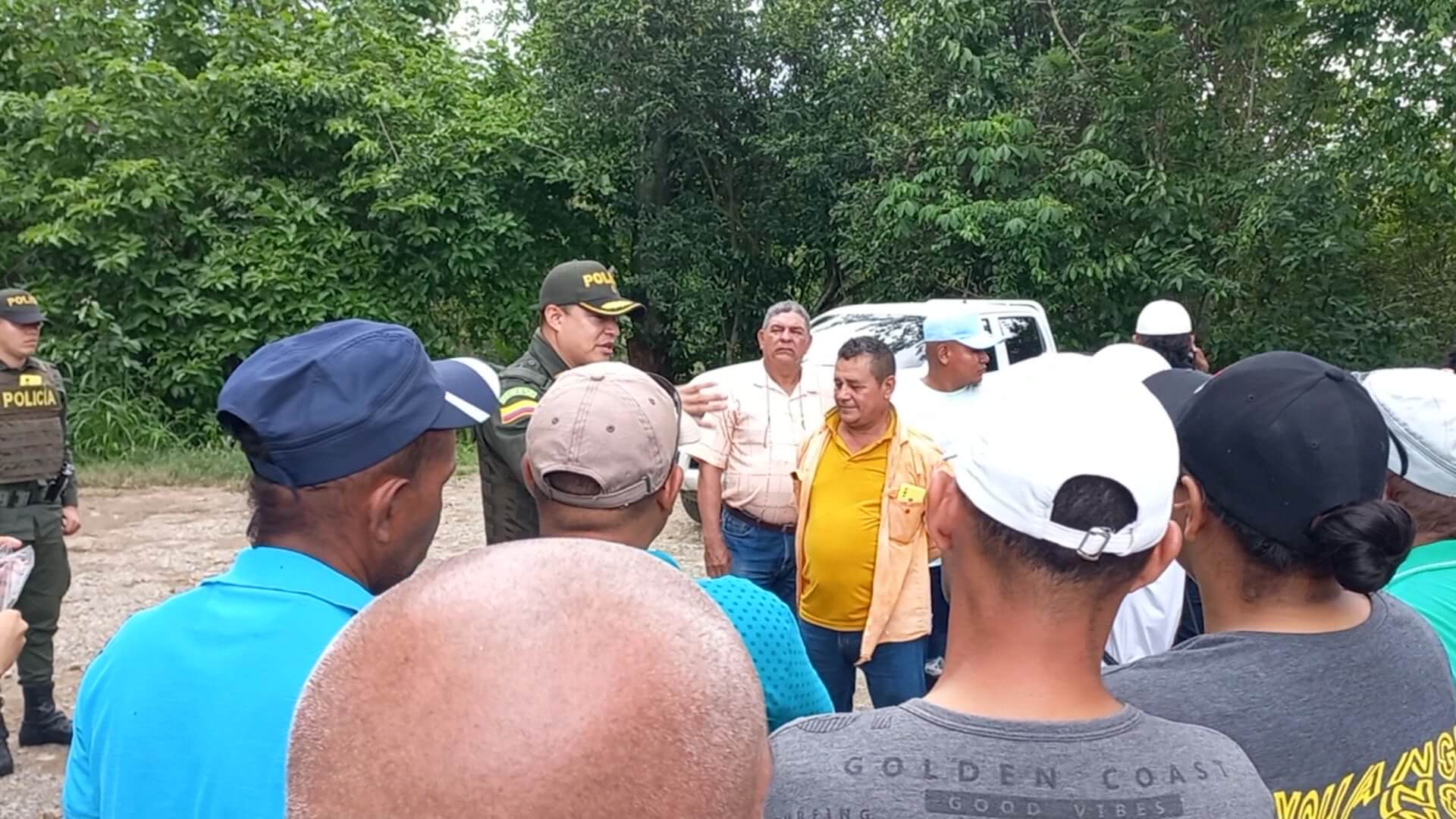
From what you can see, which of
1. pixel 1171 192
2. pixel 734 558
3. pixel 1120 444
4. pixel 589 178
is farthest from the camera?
pixel 589 178

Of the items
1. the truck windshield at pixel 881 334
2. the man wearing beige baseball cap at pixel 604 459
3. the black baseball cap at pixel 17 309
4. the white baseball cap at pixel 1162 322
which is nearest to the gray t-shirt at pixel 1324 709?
the man wearing beige baseball cap at pixel 604 459

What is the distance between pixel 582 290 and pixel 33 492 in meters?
2.90

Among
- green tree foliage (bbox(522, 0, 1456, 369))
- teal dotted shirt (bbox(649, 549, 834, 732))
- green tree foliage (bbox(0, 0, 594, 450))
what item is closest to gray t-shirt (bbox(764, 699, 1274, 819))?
teal dotted shirt (bbox(649, 549, 834, 732))

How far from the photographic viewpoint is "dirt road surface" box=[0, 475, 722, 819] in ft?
15.5

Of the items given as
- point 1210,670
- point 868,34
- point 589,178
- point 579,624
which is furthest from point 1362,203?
point 579,624

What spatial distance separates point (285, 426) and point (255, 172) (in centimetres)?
1321

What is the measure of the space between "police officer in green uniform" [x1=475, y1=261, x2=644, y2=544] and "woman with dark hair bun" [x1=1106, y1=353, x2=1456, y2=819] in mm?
1854

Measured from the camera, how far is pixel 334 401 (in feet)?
5.49

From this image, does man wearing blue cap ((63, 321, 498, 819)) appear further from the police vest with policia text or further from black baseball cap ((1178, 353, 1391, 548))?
the police vest with policia text

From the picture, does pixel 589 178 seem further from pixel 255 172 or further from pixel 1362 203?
pixel 1362 203

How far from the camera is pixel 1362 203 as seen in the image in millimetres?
11789

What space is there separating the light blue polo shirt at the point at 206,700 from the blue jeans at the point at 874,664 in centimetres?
262

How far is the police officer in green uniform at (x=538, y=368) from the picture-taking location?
314 cm

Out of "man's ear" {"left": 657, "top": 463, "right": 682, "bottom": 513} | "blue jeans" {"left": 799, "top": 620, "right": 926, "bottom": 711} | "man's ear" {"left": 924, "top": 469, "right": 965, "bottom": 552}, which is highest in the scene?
"man's ear" {"left": 924, "top": 469, "right": 965, "bottom": 552}
